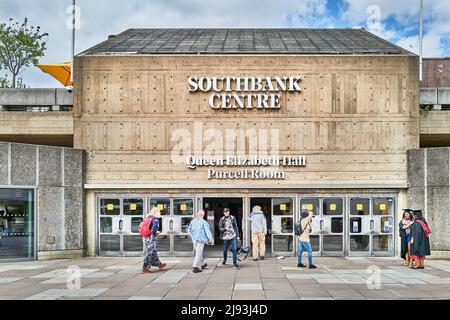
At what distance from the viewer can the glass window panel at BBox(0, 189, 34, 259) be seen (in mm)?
17391

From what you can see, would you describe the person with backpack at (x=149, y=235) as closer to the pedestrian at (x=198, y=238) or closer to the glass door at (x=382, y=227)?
the pedestrian at (x=198, y=238)

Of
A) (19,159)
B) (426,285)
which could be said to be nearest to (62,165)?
(19,159)

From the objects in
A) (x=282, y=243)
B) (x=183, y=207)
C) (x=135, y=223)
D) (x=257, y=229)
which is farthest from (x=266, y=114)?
(x=135, y=223)

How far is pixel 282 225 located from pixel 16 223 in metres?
9.26

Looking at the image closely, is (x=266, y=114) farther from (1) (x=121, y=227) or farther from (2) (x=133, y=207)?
(1) (x=121, y=227)

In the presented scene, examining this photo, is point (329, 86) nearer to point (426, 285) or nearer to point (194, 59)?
point (194, 59)

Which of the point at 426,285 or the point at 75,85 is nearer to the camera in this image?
the point at 426,285

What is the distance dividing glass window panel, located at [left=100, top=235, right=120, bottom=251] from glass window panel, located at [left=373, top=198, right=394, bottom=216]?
9.51 meters

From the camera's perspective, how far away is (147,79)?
63.1 ft

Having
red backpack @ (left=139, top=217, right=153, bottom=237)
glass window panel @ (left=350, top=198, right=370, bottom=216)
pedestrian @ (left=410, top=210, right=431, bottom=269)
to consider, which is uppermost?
glass window panel @ (left=350, top=198, right=370, bottom=216)

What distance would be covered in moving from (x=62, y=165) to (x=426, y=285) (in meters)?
→ 12.5

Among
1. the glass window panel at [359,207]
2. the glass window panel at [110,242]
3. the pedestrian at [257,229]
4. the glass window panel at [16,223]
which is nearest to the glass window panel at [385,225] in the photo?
the glass window panel at [359,207]

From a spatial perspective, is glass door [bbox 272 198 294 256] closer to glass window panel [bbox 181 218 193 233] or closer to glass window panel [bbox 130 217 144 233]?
glass window panel [bbox 181 218 193 233]

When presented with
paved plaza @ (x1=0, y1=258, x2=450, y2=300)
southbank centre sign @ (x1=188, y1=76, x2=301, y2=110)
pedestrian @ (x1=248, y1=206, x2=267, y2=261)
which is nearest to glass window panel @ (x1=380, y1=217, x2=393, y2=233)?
paved plaza @ (x1=0, y1=258, x2=450, y2=300)
